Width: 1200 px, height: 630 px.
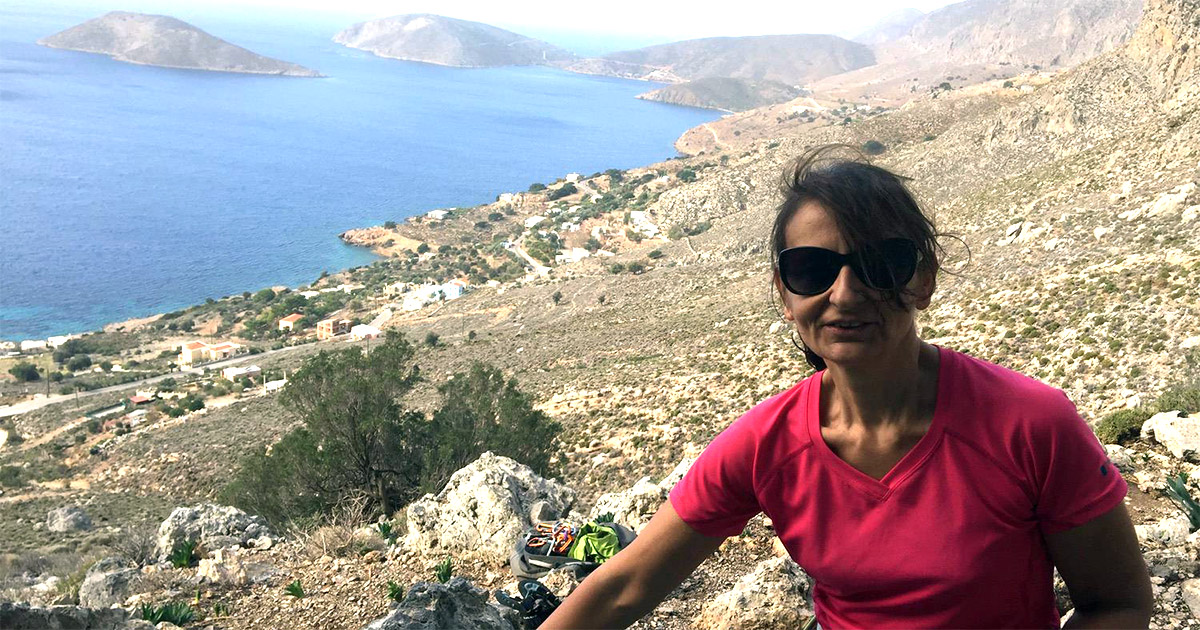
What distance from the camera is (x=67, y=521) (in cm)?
2075

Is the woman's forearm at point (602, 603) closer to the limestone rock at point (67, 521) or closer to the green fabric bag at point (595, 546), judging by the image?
the green fabric bag at point (595, 546)

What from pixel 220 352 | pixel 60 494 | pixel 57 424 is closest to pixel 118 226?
pixel 220 352

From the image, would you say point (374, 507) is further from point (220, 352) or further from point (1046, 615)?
point (220, 352)

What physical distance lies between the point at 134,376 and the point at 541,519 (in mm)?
48660

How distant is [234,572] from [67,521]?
58.5ft

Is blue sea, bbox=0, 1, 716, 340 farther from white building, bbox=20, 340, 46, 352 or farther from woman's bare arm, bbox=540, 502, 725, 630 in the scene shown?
woman's bare arm, bbox=540, 502, 725, 630

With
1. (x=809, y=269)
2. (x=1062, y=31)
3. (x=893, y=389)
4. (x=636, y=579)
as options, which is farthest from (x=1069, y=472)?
(x=1062, y=31)

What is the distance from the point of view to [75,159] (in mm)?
111875

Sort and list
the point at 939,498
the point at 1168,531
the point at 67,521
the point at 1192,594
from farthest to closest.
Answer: the point at 67,521 → the point at 1168,531 → the point at 1192,594 → the point at 939,498

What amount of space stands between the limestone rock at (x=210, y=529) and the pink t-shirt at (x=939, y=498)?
25.3ft

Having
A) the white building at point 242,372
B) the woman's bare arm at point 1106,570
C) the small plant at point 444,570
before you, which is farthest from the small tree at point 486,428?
the white building at point 242,372

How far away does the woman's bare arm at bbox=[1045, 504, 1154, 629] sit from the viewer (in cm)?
173

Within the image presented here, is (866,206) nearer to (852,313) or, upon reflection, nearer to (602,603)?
(852,313)

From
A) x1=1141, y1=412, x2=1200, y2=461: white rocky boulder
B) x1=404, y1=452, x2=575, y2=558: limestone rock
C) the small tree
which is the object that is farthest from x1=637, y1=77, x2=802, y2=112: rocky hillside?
x1=1141, y1=412, x2=1200, y2=461: white rocky boulder
